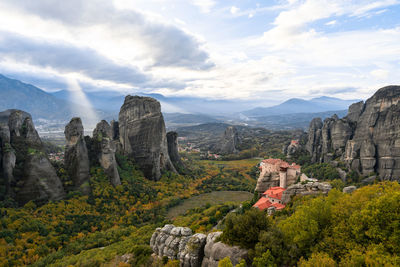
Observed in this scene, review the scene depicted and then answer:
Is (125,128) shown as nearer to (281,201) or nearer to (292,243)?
(281,201)

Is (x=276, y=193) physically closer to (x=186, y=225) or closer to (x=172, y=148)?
(x=186, y=225)

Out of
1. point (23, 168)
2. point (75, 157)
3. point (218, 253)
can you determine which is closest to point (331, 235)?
point (218, 253)

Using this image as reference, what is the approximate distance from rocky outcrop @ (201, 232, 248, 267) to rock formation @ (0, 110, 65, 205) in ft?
108

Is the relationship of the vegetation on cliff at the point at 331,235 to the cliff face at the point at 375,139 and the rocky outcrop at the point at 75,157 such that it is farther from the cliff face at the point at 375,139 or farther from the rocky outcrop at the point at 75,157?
the rocky outcrop at the point at 75,157

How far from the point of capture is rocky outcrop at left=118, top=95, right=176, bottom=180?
63031mm

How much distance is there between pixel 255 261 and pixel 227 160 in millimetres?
108392

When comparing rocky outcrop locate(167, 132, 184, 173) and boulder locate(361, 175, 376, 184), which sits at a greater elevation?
rocky outcrop locate(167, 132, 184, 173)

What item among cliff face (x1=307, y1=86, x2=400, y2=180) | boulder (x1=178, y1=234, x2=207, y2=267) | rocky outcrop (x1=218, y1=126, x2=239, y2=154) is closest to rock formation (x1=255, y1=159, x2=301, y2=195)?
boulder (x1=178, y1=234, x2=207, y2=267)

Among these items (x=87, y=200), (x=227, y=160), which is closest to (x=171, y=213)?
(x=87, y=200)

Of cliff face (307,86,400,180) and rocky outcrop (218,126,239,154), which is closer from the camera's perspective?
cliff face (307,86,400,180)

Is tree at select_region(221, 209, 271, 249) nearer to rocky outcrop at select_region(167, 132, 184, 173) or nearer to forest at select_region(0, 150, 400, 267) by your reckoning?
forest at select_region(0, 150, 400, 267)

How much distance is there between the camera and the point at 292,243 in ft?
52.9

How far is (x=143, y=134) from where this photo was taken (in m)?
63.1

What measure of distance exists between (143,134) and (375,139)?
198 ft
